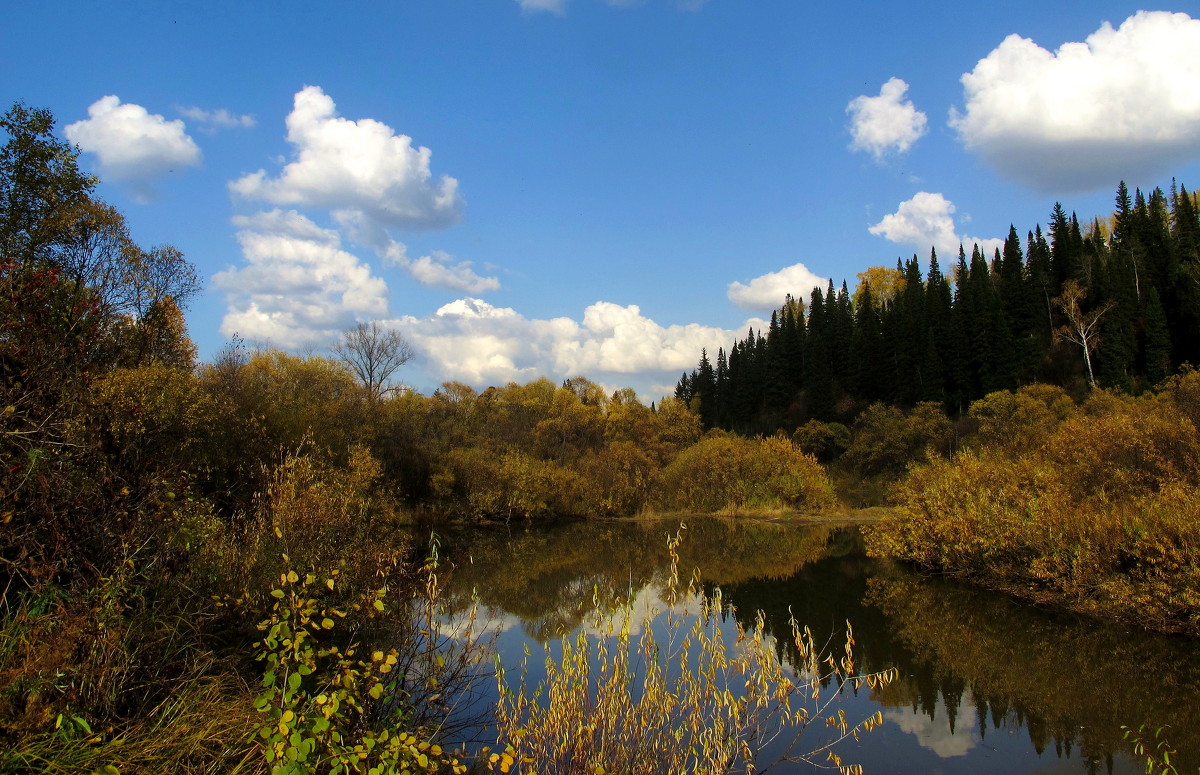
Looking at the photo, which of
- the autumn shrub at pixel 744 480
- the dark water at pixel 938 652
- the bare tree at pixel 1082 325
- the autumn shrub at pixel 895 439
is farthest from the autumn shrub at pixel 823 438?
the dark water at pixel 938 652

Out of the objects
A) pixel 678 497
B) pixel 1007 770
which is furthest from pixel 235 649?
pixel 678 497

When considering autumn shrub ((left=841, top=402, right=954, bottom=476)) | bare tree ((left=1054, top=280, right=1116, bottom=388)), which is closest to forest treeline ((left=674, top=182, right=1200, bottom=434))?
bare tree ((left=1054, top=280, right=1116, bottom=388))

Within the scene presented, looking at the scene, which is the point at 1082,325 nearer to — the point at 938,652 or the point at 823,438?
the point at 823,438

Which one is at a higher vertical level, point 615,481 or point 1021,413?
point 1021,413

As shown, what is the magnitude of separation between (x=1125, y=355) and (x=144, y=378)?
58148mm

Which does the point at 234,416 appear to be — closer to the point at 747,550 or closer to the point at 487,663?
the point at 487,663

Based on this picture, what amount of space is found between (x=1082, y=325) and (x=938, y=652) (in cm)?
4859

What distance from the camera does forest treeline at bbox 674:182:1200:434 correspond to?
50812 millimetres

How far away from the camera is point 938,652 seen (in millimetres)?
13648

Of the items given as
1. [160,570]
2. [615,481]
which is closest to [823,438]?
[615,481]

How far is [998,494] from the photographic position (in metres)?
19.0

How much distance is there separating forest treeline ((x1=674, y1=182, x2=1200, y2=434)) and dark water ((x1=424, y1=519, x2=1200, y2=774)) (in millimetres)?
35689

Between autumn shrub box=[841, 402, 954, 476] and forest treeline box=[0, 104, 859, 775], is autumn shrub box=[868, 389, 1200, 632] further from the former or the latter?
autumn shrub box=[841, 402, 954, 476]

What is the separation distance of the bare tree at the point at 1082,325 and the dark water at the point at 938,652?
35309mm
